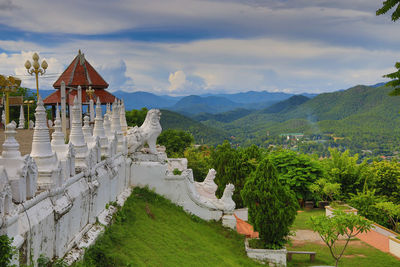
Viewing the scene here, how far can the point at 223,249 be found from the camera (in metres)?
14.3

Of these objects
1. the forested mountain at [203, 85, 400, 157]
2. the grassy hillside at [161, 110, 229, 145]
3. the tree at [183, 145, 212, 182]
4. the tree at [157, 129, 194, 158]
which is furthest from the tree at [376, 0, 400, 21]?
the forested mountain at [203, 85, 400, 157]

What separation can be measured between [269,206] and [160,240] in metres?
4.89

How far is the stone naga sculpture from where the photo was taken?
16.2 metres

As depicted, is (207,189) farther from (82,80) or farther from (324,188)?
(82,80)

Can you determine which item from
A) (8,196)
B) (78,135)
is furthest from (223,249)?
(8,196)

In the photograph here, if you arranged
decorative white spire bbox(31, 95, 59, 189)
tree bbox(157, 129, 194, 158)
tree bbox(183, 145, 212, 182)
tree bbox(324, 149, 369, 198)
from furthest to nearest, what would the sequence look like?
tree bbox(157, 129, 194, 158) < tree bbox(324, 149, 369, 198) < tree bbox(183, 145, 212, 182) < decorative white spire bbox(31, 95, 59, 189)

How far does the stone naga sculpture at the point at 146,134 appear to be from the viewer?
637 inches

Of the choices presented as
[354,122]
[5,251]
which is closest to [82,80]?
[5,251]

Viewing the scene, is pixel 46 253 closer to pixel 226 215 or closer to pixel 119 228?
pixel 119 228

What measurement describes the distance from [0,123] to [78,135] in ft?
43.8

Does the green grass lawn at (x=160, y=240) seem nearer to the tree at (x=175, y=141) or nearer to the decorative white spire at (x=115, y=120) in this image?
the decorative white spire at (x=115, y=120)

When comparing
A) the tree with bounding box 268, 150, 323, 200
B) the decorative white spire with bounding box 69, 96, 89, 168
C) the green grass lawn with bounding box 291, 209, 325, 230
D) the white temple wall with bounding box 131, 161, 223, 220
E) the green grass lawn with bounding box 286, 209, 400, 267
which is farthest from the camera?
the tree with bounding box 268, 150, 323, 200

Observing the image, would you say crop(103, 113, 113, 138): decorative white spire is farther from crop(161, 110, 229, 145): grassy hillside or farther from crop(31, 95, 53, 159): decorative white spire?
crop(161, 110, 229, 145): grassy hillside

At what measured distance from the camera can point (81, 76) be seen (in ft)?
90.2
